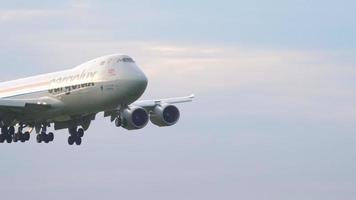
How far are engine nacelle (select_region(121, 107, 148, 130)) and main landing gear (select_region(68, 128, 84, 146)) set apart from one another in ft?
24.1

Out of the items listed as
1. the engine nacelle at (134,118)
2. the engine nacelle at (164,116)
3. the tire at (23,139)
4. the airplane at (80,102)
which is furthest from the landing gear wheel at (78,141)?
the engine nacelle at (134,118)

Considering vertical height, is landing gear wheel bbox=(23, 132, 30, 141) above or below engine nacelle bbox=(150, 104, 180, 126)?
below

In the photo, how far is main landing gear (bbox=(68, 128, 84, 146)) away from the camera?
→ 13800 centimetres

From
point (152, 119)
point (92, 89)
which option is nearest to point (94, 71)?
point (92, 89)

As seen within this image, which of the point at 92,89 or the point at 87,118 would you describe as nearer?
the point at 92,89

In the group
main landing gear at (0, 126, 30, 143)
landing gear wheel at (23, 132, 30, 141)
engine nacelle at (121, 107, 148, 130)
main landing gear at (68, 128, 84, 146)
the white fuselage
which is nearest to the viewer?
the white fuselage

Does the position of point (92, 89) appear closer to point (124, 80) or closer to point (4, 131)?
point (124, 80)

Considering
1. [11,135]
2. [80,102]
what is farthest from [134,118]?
[11,135]

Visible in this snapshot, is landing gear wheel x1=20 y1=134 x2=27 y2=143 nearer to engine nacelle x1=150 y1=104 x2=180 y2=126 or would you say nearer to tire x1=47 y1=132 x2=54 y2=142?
tire x1=47 y1=132 x2=54 y2=142

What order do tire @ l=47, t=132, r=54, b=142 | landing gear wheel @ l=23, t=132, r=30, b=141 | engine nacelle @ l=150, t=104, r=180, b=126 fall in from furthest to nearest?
tire @ l=47, t=132, r=54, b=142
engine nacelle @ l=150, t=104, r=180, b=126
landing gear wheel @ l=23, t=132, r=30, b=141

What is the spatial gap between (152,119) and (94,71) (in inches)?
412

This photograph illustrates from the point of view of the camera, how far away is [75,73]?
13012 centimetres

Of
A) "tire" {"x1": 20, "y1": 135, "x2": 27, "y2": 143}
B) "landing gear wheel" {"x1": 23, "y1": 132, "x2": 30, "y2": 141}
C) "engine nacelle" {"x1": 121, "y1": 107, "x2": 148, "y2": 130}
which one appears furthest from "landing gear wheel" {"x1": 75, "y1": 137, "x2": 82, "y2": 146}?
"engine nacelle" {"x1": 121, "y1": 107, "x2": 148, "y2": 130}

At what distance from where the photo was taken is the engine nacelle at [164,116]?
137 metres
